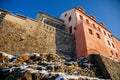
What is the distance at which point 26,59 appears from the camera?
1247 cm

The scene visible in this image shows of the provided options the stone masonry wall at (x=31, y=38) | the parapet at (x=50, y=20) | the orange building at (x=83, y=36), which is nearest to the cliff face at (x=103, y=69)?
the orange building at (x=83, y=36)

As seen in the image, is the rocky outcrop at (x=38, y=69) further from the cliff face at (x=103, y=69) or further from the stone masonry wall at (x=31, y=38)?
the stone masonry wall at (x=31, y=38)

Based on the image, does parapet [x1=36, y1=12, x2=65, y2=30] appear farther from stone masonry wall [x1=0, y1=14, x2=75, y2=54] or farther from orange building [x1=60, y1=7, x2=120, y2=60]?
stone masonry wall [x1=0, y1=14, x2=75, y2=54]

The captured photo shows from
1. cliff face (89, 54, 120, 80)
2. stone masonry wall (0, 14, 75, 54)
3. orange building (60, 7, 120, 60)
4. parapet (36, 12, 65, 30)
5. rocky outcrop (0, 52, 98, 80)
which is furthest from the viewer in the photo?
parapet (36, 12, 65, 30)

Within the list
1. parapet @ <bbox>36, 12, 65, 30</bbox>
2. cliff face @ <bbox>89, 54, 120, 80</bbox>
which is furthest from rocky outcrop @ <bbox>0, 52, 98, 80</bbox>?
parapet @ <bbox>36, 12, 65, 30</bbox>

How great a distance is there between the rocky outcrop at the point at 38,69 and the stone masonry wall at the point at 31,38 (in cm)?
317

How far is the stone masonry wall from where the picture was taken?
15258 mm

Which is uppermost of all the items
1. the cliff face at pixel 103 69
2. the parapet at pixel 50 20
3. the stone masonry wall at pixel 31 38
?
the parapet at pixel 50 20

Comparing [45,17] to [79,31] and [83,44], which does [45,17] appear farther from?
[83,44]

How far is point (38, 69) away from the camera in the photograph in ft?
35.1

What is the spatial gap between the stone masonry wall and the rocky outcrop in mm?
3174

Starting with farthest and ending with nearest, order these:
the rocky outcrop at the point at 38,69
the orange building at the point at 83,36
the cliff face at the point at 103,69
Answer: the orange building at the point at 83,36, the cliff face at the point at 103,69, the rocky outcrop at the point at 38,69

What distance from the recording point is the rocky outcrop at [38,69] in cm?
925

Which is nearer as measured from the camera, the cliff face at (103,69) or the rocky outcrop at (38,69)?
the rocky outcrop at (38,69)
